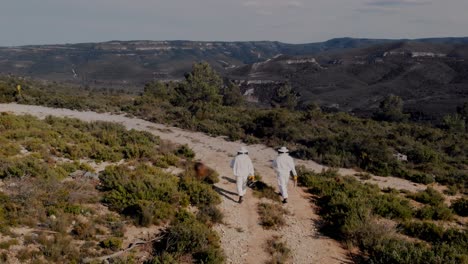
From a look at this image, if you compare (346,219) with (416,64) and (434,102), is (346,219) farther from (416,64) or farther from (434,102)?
(416,64)

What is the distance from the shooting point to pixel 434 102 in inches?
2926

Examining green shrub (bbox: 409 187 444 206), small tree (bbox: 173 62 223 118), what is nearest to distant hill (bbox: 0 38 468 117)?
small tree (bbox: 173 62 223 118)

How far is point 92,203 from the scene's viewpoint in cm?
1081

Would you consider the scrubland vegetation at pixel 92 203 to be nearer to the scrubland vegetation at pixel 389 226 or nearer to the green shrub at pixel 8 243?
the green shrub at pixel 8 243

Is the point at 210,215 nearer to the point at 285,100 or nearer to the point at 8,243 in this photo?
the point at 8,243

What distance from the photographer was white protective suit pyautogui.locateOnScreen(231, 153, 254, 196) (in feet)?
39.8

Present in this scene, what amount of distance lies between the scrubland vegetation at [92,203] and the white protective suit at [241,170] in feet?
2.96

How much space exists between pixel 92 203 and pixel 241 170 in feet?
14.9

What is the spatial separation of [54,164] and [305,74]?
12227cm

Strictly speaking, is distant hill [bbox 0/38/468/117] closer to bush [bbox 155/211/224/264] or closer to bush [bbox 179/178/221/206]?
bush [bbox 179/178/221/206]

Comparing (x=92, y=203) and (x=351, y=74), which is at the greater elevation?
(x=92, y=203)

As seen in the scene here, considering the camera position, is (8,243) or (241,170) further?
(241,170)

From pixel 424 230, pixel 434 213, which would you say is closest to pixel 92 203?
pixel 424 230

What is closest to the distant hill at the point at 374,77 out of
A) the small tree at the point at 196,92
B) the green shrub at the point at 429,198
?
the small tree at the point at 196,92
